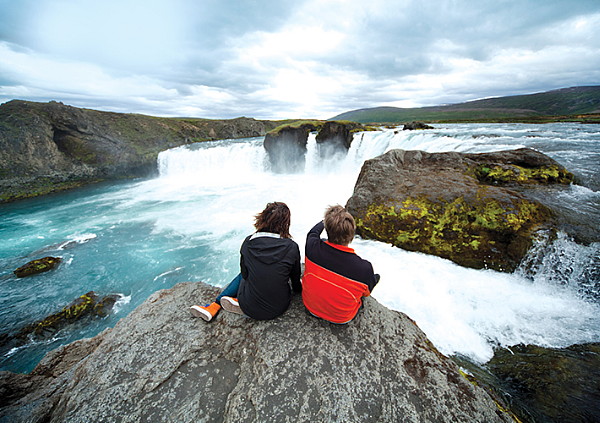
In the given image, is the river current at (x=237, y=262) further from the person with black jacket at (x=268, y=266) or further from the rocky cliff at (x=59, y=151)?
the rocky cliff at (x=59, y=151)

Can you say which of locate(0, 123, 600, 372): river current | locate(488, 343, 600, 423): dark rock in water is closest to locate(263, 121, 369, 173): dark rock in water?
locate(0, 123, 600, 372): river current

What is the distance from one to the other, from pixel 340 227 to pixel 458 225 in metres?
6.00

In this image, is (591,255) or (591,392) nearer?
(591,392)

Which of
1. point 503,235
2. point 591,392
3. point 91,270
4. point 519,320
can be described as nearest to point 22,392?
point 591,392

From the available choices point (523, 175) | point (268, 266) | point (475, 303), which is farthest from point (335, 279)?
point (523, 175)

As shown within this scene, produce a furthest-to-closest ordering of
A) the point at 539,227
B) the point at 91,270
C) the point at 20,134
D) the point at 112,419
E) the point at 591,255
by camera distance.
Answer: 1. the point at 20,134
2. the point at 91,270
3. the point at 539,227
4. the point at 591,255
5. the point at 112,419

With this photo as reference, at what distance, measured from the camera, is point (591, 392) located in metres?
3.17

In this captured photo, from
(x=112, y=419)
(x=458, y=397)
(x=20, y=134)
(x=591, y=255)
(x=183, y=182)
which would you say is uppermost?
(x=20, y=134)

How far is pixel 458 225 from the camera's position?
6.97m

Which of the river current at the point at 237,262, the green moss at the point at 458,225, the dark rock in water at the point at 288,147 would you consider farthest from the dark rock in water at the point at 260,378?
the dark rock in water at the point at 288,147

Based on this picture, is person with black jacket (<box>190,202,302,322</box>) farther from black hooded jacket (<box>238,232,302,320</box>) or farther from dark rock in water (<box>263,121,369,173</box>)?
dark rock in water (<box>263,121,369,173</box>)

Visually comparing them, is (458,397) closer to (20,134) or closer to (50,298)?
(50,298)

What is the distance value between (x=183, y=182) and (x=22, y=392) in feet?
99.3

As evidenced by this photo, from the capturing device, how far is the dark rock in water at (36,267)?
987 centimetres
